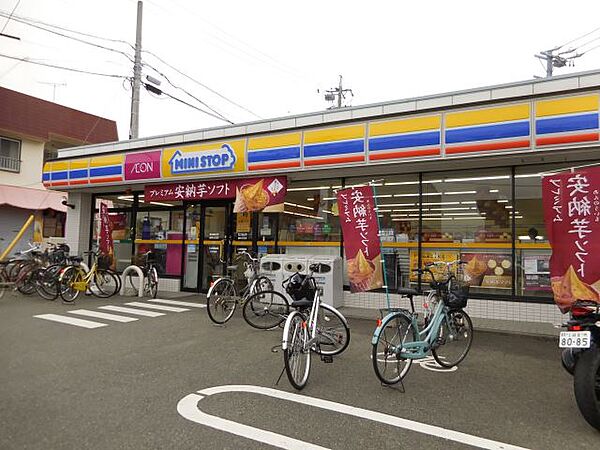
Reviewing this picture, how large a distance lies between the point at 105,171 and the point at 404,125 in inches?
328

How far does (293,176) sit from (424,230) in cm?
312

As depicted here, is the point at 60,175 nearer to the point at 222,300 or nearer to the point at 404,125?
the point at 222,300

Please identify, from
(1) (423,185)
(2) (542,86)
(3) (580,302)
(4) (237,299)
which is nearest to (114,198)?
(4) (237,299)

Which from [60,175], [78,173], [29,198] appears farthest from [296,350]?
[29,198]

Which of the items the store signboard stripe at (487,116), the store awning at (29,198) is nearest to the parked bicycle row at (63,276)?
the store signboard stripe at (487,116)

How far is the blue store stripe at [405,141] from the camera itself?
24.7 feet

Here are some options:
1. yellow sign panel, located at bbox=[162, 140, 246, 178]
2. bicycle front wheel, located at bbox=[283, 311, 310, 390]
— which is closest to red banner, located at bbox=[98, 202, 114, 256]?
yellow sign panel, located at bbox=[162, 140, 246, 178]

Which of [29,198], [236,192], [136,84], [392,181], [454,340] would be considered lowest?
[454,340]

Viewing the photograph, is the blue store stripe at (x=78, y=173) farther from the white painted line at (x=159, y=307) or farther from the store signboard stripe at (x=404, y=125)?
the store signboard stripe at (x=404, y=125)

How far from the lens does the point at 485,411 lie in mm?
3824

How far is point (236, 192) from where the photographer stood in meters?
10.1

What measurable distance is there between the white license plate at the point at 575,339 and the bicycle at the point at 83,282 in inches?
373

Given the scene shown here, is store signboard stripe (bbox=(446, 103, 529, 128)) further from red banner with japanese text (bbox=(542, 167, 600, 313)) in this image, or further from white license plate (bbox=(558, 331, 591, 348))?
white license plate (bbox=(558, 331, 591, 348))

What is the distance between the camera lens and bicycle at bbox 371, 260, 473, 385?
439 cm
